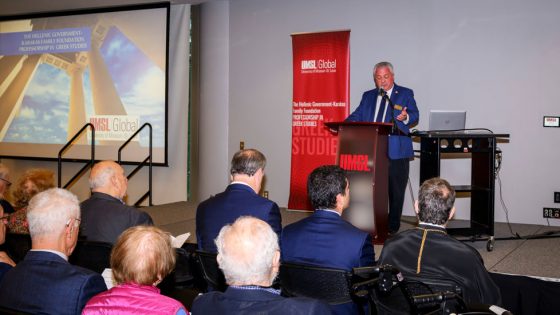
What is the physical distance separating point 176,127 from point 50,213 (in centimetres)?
645

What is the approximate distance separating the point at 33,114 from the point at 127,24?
2.37 meters

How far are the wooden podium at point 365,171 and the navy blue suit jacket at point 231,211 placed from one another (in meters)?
1.82

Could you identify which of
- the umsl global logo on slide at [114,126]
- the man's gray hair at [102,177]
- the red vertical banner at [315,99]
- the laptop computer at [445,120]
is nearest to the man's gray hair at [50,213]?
the man's gray hair at [102,177]

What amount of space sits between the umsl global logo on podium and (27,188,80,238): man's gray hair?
291cm

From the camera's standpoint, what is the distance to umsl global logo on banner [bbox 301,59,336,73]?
747 centimetres

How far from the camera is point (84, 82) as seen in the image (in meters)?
9.40

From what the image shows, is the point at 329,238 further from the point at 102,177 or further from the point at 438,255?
the point at 102,177

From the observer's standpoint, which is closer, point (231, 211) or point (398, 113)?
point (231, 211)

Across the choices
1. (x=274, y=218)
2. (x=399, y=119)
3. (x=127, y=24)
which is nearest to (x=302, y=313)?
(x=274, y=218)

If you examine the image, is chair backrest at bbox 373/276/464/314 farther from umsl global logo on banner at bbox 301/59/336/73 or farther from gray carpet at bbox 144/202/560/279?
umsl global logo on banner at bbox 301/59/336/73

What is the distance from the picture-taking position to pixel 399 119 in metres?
5.26

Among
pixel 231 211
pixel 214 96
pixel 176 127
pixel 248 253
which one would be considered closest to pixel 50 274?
pixel 248 253

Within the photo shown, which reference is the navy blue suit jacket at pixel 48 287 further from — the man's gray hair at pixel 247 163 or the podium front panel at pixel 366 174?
the podium front panel at pixel 366 174

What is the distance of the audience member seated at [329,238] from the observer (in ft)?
8.73
